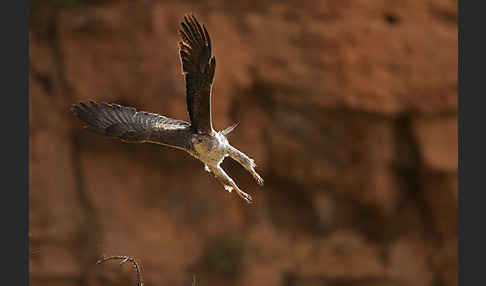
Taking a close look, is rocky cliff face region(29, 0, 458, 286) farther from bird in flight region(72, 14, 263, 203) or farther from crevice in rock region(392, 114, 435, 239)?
bird in flight region(72, 14, 263, 203)

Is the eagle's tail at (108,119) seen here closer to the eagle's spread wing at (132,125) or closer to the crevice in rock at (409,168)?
the eagle's spread wing at (132,125)

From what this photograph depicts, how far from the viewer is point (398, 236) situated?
909 cm

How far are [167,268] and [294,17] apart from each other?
288 centimetres

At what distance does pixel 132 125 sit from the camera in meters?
3.87

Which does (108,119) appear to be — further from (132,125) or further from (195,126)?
(195,126)

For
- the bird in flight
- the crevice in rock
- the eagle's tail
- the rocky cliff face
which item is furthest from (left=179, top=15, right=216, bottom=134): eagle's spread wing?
the crevice in rock

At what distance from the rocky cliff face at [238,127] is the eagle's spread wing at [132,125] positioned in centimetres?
421

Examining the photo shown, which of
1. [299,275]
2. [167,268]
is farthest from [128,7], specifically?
[299,275]

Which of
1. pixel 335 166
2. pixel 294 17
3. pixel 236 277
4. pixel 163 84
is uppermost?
pixel 294 17

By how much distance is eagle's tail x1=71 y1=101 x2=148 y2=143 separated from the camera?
3801 millimetres

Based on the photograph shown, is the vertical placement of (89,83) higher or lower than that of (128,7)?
lower

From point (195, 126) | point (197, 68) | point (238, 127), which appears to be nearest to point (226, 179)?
point (195, 126)

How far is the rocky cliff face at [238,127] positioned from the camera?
8336 mm

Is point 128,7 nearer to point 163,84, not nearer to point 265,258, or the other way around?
point 163,84
